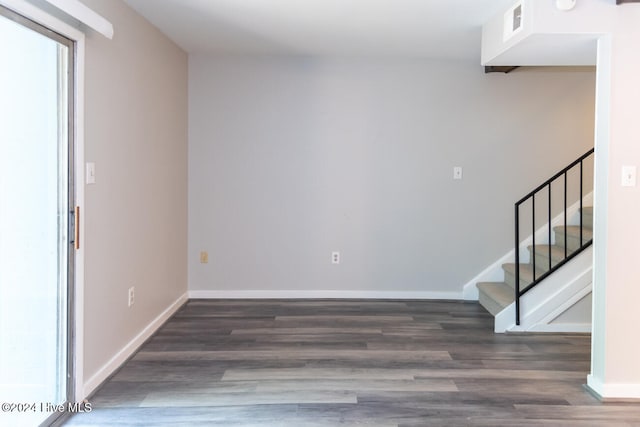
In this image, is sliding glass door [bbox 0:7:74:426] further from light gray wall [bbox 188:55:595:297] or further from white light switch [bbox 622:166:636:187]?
white light switch [bbox 622:166:636:187]

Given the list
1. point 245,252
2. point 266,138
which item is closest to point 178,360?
point 245,252

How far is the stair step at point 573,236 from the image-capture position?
3.69 meters

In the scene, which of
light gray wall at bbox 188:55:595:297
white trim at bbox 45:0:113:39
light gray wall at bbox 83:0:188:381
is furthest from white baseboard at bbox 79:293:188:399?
white trim at bbox 45:0:113:39

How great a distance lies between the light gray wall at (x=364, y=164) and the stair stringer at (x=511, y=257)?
0.30 feet

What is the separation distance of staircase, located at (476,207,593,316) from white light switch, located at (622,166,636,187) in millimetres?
1277

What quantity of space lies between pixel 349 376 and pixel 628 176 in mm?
1885

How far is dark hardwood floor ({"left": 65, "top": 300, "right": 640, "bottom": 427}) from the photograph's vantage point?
2.14 meters

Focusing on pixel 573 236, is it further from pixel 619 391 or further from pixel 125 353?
pixel 125 353

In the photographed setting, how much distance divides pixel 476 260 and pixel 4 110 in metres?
3.78

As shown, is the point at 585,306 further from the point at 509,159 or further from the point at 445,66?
the point at 445,66

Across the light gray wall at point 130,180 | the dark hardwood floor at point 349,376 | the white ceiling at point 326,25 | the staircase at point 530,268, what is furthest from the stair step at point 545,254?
the light gray wall at point 130,180

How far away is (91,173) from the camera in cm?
235

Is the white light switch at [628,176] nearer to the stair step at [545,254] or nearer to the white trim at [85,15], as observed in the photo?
the stair step at [545,254]

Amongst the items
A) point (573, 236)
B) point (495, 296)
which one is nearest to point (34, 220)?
point (495, 296)
